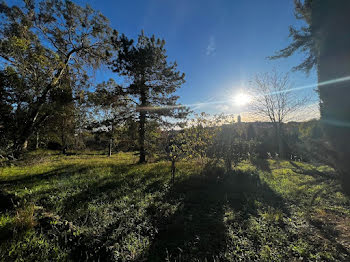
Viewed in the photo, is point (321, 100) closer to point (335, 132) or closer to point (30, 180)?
point (335, 132)

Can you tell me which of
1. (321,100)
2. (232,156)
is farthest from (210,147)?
(321,100)

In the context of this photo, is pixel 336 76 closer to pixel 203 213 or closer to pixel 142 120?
pixel 203 213

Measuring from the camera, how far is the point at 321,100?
1364 millimetres

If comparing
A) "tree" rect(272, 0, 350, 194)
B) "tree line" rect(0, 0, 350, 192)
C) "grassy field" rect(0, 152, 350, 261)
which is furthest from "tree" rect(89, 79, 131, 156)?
"tree" rect(272, 0, 350, 194)

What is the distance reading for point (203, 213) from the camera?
4.01 meters

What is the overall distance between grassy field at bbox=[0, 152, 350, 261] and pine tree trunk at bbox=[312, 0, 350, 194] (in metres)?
0.38

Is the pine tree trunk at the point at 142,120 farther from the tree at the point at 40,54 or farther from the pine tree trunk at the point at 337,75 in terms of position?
the pine tree trunk at the point at 337,75

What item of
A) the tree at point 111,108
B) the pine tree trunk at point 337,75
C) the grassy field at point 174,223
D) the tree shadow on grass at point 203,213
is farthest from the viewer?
the tree at point 111,108

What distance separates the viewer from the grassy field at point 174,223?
2.42 m

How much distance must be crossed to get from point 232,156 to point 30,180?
10.1m

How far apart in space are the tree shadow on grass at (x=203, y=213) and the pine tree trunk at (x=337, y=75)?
231cm

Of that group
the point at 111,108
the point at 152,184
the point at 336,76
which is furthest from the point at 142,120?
the point at 336,76

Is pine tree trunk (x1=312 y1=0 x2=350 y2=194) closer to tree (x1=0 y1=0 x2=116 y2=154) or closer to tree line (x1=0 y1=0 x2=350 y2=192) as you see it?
tree line (x1=0 y1=0 x2=350 y2=192)

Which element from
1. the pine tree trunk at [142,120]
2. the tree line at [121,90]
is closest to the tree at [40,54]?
the tree line at [121,90]
